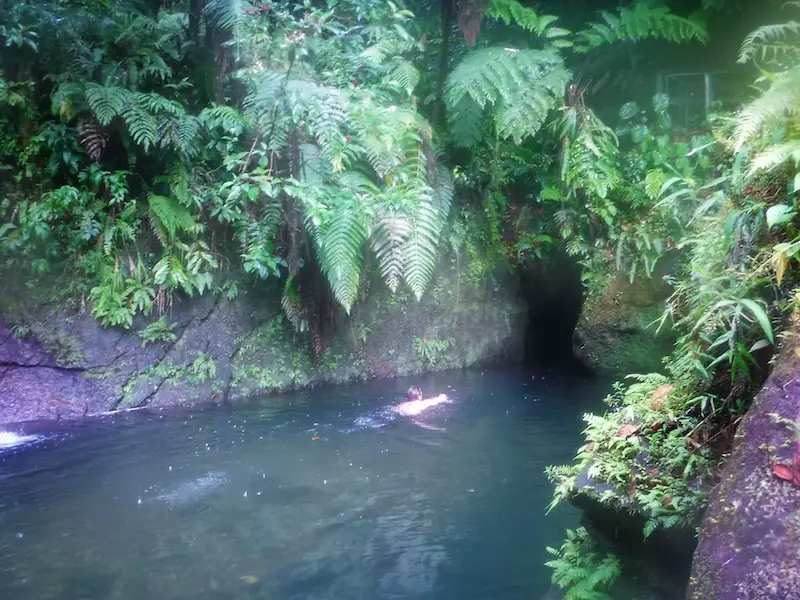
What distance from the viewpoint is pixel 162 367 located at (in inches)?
293

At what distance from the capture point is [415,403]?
283 inches

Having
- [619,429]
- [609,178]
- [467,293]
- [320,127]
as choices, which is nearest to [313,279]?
[320,127]

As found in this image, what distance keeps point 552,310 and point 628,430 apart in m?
8.11

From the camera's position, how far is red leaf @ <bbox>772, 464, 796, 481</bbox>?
1.98 meters

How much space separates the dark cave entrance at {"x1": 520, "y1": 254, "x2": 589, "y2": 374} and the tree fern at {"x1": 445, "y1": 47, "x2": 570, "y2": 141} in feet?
9.13

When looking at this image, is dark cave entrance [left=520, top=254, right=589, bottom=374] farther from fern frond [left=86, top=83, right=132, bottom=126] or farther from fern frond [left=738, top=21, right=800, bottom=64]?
fern frond [left=86, top=83, right=132, bottom=126]

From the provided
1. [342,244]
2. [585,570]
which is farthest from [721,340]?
[342,244]

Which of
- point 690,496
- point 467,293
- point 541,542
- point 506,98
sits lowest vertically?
point 541,542

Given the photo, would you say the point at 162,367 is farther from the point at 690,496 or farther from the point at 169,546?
the point at 690,496

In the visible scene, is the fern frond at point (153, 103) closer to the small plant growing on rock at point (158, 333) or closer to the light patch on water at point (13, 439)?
the small plant growing on rock at point (158, 333)

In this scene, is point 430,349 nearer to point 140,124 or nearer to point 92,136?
point 140,124

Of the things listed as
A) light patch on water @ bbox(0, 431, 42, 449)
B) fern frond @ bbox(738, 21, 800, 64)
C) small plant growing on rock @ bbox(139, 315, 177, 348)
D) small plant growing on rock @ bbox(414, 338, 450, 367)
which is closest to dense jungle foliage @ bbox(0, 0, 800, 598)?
small plant growing on rock @ bbox(139, 315, 177, 348)

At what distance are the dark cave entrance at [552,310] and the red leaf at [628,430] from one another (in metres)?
6.07

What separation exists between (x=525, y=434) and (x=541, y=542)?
221cm
